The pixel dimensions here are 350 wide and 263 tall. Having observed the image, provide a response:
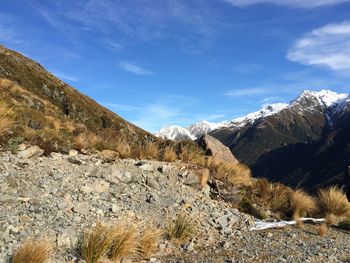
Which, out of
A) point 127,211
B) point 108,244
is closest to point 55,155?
point 127,211

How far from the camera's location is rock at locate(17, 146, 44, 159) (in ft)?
40.8

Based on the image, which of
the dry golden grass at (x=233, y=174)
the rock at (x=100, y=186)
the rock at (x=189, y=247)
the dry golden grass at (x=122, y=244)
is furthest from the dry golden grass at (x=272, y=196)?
the dry golden grass at (x=122, y=244)

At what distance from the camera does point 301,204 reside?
16.7 m

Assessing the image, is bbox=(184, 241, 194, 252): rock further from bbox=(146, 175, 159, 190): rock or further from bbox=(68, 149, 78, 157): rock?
bbox=(68, 149, 78, 157): rock

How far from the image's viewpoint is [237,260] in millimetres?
9484

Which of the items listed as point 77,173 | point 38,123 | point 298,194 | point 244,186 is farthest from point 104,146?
point 298,194

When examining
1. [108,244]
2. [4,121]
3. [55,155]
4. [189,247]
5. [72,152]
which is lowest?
[189,247]

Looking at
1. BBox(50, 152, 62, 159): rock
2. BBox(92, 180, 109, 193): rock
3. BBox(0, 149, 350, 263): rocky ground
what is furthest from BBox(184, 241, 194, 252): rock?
BBox(50, 152, 62, 159): rock

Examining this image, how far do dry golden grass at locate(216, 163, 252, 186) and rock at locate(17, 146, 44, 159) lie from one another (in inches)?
294

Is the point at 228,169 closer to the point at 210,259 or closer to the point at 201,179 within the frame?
the point at 201,179

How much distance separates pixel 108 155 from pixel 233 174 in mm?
5680

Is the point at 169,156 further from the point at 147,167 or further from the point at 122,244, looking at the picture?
the point at 122,244

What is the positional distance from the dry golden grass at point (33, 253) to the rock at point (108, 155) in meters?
7.01

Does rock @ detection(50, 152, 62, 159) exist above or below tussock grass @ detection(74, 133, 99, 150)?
below
